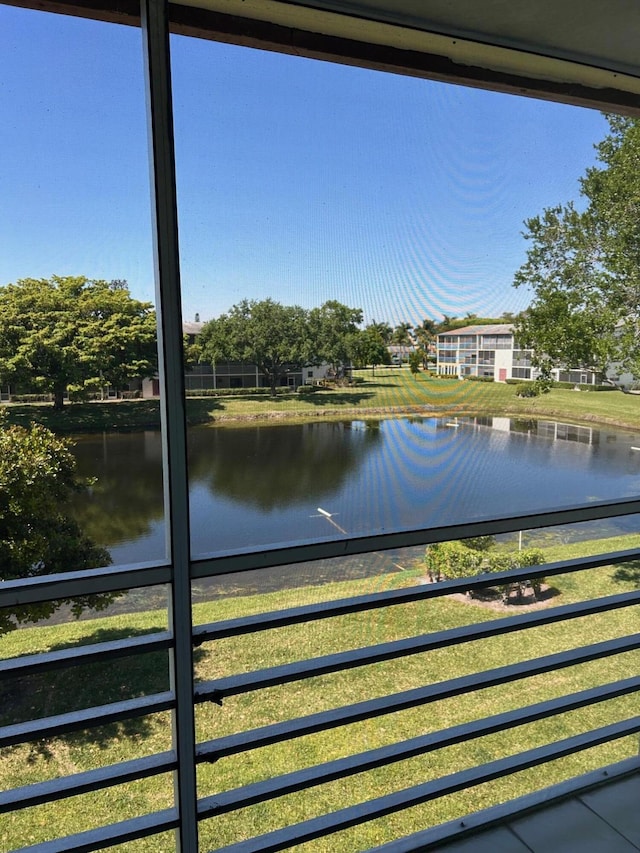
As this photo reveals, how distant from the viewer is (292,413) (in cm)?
132

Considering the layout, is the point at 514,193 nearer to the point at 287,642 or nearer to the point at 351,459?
the point at 351,459

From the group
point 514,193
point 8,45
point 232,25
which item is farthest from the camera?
point 514,193

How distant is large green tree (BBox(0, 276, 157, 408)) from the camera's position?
0.98 metres

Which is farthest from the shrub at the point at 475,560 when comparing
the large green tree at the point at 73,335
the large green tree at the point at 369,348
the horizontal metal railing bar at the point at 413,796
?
the large green tree at the point at 73,335

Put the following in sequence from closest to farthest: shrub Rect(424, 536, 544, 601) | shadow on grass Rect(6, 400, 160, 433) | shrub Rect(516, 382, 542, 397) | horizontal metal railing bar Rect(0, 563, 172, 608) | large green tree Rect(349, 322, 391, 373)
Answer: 1. horizontal metal railing bar Rect(0, 563, 172, 608)
2. shadow on grass Rect(6, 400, 160, 433)
3. large green tree Rect(349, 322, 391, 373)
4. shrub Rect(516, 382, 542, 397)
5. shrub Rect(424, 536, 544, 601)

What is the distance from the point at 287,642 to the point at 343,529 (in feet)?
3.16

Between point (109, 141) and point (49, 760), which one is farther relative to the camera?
point (49, 760)

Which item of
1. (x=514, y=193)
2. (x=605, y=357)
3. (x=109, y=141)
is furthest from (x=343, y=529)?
(x=605, y=357)

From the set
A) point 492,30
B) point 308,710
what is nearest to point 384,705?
point 308,710

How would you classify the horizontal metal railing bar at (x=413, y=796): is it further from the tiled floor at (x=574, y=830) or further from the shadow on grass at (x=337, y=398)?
the shadow on grass at (x=337, y=398)

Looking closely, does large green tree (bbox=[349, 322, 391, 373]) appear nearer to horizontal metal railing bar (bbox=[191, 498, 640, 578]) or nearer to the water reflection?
the water reflection

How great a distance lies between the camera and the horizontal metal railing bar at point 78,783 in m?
1.00

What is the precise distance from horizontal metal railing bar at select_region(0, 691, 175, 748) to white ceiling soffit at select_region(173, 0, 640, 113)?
4.57 feet

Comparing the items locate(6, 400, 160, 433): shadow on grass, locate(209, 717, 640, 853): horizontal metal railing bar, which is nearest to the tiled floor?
locate(209, 717, 640, 853): horizontal metal railing bar
